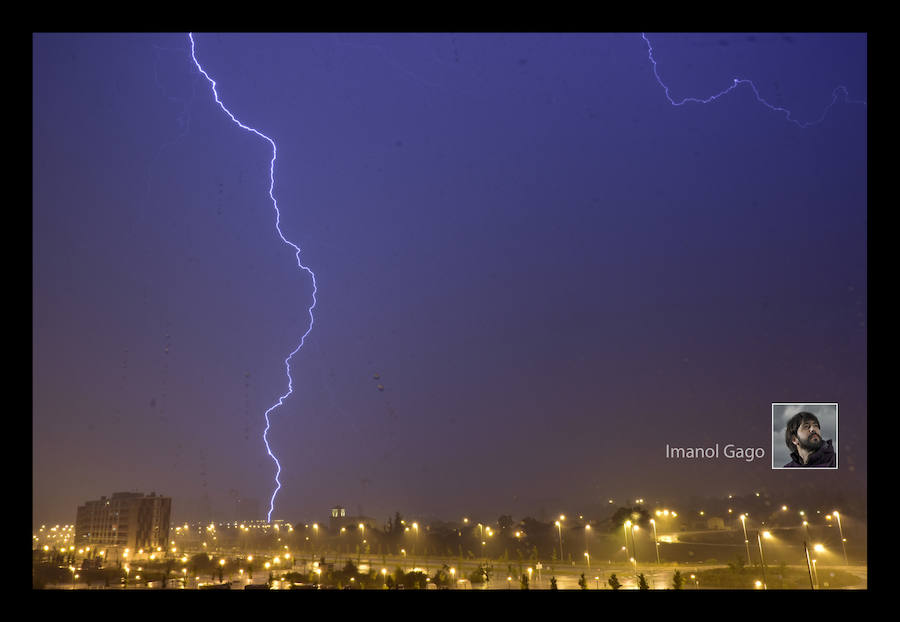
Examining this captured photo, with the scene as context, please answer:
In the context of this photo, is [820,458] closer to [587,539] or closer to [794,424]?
[794,424]

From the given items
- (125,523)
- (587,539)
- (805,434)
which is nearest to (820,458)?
(805,434)

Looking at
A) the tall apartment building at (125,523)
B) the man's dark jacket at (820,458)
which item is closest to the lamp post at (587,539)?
the man's dark jacket at (820,458)

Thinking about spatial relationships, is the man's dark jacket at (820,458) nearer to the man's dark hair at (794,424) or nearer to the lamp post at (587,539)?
the man's dark hair at (794,424)

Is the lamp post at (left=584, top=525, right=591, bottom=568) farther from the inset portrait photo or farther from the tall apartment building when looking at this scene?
the tall apartment building
